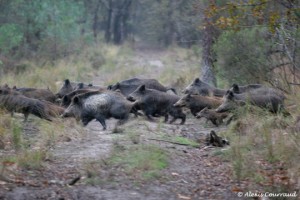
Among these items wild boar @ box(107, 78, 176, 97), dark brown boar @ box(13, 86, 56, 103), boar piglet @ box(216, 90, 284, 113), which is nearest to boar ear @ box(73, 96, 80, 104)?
dark brown boar @ box(13, 86, 56, 103)

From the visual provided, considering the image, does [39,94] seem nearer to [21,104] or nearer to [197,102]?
[21,104]

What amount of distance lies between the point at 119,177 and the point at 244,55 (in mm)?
9771

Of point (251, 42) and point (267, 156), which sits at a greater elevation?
point (251, 42)

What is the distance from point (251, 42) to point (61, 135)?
27.2 feet

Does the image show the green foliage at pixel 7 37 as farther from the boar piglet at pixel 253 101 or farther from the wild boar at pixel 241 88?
the boar piglet at pixel 253 101

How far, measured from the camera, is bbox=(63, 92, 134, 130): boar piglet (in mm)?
14320

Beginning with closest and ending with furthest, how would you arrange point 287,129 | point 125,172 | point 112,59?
point 125,172 < point 287,129 < point 112,59

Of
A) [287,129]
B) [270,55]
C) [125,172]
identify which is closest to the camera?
[125,172]

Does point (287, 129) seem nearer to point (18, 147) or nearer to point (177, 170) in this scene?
point (177, 170)

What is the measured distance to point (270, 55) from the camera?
17922mm

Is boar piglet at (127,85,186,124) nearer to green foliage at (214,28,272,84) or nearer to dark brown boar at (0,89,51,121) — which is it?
dark brown boar at (0,89,51,121)

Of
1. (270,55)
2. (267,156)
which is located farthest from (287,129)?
(270,55)

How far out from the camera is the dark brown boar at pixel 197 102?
Result: 15495 mm

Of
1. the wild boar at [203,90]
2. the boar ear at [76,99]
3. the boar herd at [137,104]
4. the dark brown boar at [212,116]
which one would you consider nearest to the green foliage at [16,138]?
the boar herd at [137,104]
